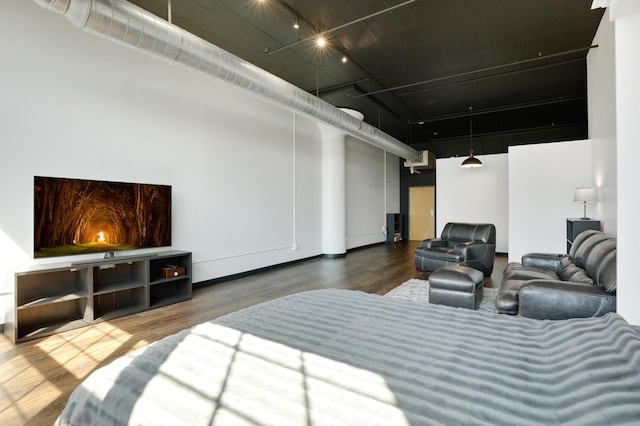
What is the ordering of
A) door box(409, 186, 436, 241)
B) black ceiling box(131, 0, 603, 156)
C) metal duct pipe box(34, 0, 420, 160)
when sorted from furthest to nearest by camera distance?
1. door box(409, 186, 436, 241)
2. black ceiling box(131, 0, 603, 156)
3. metal duct pipe box(34, 0, 420, 160)

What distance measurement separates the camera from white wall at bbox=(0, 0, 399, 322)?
318cm

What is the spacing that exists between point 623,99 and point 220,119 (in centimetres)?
495

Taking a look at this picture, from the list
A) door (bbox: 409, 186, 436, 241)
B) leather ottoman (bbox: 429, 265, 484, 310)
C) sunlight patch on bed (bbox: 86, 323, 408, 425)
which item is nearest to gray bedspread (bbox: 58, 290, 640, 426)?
sunlight patch on bed (bbox: 86, 323, 408, 425)

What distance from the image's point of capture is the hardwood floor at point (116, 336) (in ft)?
6.83

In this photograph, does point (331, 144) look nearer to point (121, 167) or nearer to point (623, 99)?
point (121, 167)

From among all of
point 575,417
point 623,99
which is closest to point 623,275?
point 623,99

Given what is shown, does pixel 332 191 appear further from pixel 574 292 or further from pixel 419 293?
pixel 574 292

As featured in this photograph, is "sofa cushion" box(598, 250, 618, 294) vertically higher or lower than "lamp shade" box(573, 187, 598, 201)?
lower

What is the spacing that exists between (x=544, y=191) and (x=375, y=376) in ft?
22.8

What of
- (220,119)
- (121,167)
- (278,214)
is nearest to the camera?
(121,167)

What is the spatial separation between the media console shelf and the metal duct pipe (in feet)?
7.56

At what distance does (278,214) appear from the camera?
6406mm

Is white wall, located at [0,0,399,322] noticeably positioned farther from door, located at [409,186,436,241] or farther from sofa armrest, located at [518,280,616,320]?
door, located at [409,186,436,241]

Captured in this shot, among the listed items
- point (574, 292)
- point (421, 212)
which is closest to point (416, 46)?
point (574, 292)
